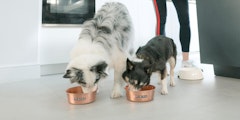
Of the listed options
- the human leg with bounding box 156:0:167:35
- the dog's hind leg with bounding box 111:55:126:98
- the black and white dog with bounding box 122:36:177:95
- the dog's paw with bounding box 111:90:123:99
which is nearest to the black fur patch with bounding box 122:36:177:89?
the black and white dog with bounding box 122:36:177:95

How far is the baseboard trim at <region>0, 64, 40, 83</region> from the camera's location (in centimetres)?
259

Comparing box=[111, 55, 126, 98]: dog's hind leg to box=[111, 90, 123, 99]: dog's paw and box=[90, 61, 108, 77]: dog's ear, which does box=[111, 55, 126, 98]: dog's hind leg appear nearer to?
box=[111, 90, 123, 99]: dog's paw

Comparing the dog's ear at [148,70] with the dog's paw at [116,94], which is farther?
the dog's paw at [116,94]

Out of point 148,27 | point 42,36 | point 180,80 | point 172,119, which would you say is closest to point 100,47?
point 172,119

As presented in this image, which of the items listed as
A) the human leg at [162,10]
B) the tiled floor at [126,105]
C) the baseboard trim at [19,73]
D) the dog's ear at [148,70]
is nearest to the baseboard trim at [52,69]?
the baseboard trim at [19,73]

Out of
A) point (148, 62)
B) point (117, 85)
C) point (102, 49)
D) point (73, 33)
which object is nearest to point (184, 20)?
point (148, 62)

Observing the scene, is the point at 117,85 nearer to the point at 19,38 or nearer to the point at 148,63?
the point at 148,63

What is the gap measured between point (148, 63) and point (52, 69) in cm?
168

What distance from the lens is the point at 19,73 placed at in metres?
2.70

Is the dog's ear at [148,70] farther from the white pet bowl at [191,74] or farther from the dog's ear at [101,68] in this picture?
the white pet bowl at [191,74]

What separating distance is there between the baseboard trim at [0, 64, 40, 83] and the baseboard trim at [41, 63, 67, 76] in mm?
137

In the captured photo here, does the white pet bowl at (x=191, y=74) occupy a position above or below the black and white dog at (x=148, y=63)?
below

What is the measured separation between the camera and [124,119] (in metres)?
1.44

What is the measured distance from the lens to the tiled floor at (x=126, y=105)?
150cm
